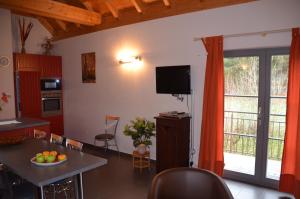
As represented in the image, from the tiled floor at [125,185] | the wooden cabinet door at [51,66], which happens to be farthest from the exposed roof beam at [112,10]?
the tiled floor at [125,185]

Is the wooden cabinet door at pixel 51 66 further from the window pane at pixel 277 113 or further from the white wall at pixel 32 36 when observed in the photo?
the window pane at pixel 277 113

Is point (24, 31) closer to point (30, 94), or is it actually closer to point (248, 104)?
point (30, 94)

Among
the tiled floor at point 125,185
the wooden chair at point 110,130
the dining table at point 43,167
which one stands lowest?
the tiled floor at point 125,185

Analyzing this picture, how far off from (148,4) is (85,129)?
3.36 m

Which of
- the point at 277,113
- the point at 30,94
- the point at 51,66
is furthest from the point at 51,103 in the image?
the point at 277,113

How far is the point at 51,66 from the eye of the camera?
19.9 ft

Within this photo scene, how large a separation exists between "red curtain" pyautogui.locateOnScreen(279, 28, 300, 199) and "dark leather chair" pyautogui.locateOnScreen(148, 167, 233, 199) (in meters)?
1.69

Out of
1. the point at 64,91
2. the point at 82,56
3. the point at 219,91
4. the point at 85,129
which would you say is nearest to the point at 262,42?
the point at 219,91

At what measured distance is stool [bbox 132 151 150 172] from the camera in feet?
13.5

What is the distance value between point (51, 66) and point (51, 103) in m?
0.97

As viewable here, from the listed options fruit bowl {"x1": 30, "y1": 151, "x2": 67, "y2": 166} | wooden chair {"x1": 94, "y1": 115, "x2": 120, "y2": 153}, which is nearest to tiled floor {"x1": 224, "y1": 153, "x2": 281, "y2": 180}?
wooden chair {"x1": 94, "y1": 115, "x2": 120, "y2": 153}

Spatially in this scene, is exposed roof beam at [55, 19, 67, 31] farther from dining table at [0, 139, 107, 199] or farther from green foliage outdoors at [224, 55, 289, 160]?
green foliage outdoors at [224, 55, 289, 160]

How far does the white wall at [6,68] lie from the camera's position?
488 cm

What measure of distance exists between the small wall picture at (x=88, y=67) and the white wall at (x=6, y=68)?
1528 millimetres
